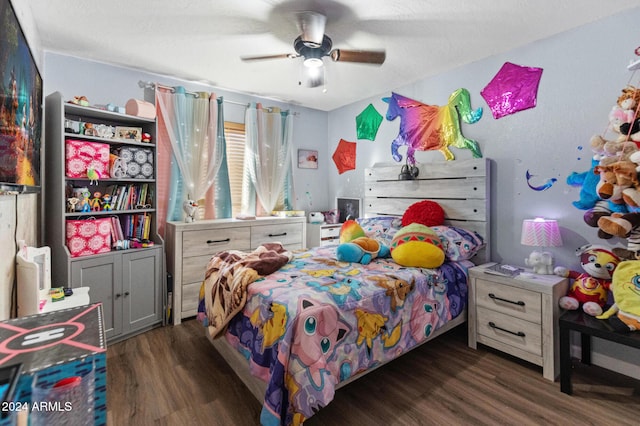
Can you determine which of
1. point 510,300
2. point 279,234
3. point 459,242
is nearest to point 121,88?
point 279,234

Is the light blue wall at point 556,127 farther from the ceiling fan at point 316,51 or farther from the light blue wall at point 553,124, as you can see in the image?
the ceiling fan at point 316,51

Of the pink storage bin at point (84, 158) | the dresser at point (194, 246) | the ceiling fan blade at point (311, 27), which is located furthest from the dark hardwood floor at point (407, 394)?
the ceiling fan blade at point (311, 27)

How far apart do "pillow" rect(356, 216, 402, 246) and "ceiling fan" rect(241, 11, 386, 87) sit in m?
1.54

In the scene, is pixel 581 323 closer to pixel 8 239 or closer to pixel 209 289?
pixel 209 289

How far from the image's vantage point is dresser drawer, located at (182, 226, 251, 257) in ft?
10.4

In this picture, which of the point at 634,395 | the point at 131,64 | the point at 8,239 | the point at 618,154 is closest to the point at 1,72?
the point at 8,239

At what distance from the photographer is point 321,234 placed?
4.12 metres

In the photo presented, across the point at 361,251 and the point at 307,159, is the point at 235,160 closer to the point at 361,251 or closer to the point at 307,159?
the point at 307,159

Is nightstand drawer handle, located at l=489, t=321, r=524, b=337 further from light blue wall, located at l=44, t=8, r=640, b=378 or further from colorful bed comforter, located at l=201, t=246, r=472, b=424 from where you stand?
light blue wall, located at l=44, t=8, r=640, b=378

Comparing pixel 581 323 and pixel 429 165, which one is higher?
pixel 429 165

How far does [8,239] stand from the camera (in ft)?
4.94

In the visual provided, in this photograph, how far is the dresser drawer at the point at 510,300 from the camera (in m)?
2.23

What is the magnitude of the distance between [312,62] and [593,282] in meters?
2.55

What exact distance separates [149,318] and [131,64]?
2.47 m
